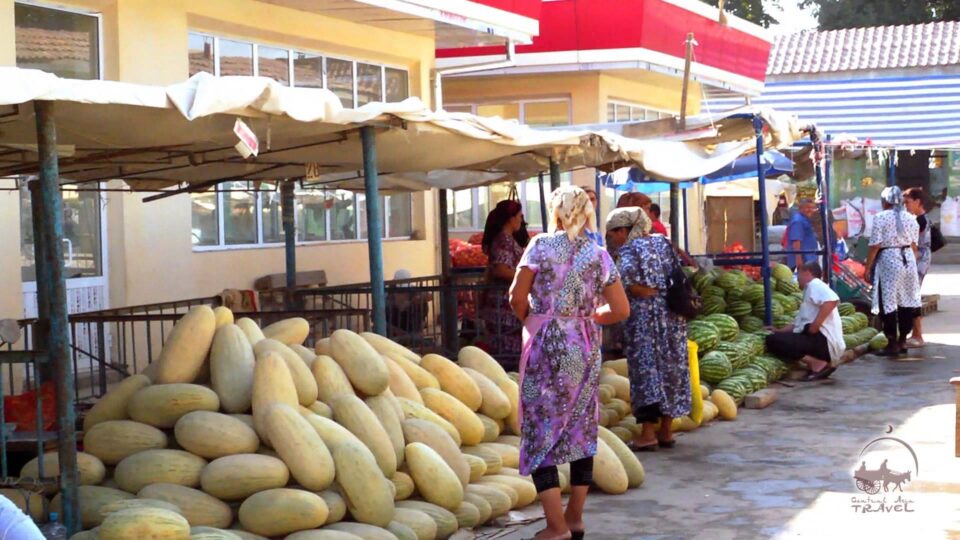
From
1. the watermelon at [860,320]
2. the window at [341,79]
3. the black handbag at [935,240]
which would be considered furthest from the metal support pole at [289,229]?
the black handbag at [935,240]

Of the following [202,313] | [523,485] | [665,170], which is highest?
[665,170]

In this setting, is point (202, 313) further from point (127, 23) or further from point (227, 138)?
point (127, 23)

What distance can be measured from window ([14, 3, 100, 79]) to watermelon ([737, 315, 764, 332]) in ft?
22.8

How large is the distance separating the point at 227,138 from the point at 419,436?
2.06 meters

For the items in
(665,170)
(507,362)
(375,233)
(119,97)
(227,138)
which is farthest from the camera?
(665,170)

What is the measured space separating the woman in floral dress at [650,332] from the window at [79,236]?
4.63 m

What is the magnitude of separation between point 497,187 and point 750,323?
26.0 feet

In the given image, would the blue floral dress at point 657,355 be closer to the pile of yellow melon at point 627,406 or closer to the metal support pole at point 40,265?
the pile of yellow melon at point 627,406

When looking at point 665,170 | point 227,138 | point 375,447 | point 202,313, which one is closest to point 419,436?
point 375,447

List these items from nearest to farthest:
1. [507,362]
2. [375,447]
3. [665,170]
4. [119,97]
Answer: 1. [119,97]
2. [375,447]
3. [507,362]
4. [665,170]

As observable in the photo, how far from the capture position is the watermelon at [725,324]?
1294cm

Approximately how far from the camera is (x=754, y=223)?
86.4ft

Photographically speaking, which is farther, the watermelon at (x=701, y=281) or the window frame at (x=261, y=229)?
the watermelon at (x=701, y=281)

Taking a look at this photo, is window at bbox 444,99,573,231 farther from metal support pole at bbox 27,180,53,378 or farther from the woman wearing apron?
metal support pole at bbox 27,180,53,378
